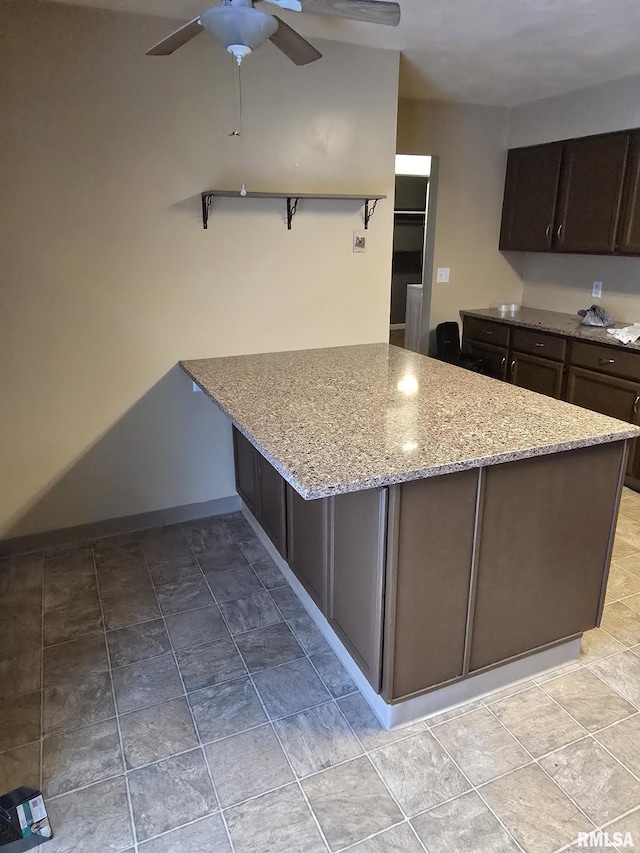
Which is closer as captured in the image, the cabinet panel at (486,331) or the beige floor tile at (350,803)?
the beige floor tile at (350,803)

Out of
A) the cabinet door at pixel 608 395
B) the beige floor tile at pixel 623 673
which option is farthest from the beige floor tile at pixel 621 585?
the cabinet door at pixel 608 395

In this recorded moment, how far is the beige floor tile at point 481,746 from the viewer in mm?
1711

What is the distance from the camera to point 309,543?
7.35 feet

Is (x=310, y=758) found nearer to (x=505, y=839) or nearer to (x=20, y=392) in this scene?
(x=505, y=839)

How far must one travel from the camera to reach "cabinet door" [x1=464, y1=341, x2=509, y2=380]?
4266 mm

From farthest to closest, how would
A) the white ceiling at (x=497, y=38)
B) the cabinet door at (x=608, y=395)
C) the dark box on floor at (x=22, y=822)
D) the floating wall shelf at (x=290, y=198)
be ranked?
1. the cabinet door at (x=608, y=395)
2. the floating wall shelf at (x=290, y=198)
3. the white ceiling at (x=497, y=38)
4. the dark box on floor at (x=22, y=822)

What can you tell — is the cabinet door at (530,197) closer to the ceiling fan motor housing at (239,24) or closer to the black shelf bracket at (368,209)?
the black shelf bracket at (368,209)

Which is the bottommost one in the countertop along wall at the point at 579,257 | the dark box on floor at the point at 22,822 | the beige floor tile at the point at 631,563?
the beige floor tile at the point at 631,563

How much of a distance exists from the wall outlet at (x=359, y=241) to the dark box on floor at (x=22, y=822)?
269cm

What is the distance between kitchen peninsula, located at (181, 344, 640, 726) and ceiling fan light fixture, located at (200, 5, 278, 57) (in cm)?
108

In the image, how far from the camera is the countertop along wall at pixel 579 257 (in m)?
3.58

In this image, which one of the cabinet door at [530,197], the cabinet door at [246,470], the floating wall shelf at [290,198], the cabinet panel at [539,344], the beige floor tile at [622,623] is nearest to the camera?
the beige floor tile at [622,623]

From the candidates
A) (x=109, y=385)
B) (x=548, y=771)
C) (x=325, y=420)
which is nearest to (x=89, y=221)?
(x=109, y=385)

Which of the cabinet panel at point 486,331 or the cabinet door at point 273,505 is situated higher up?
the cabinet panel at point 486,331
